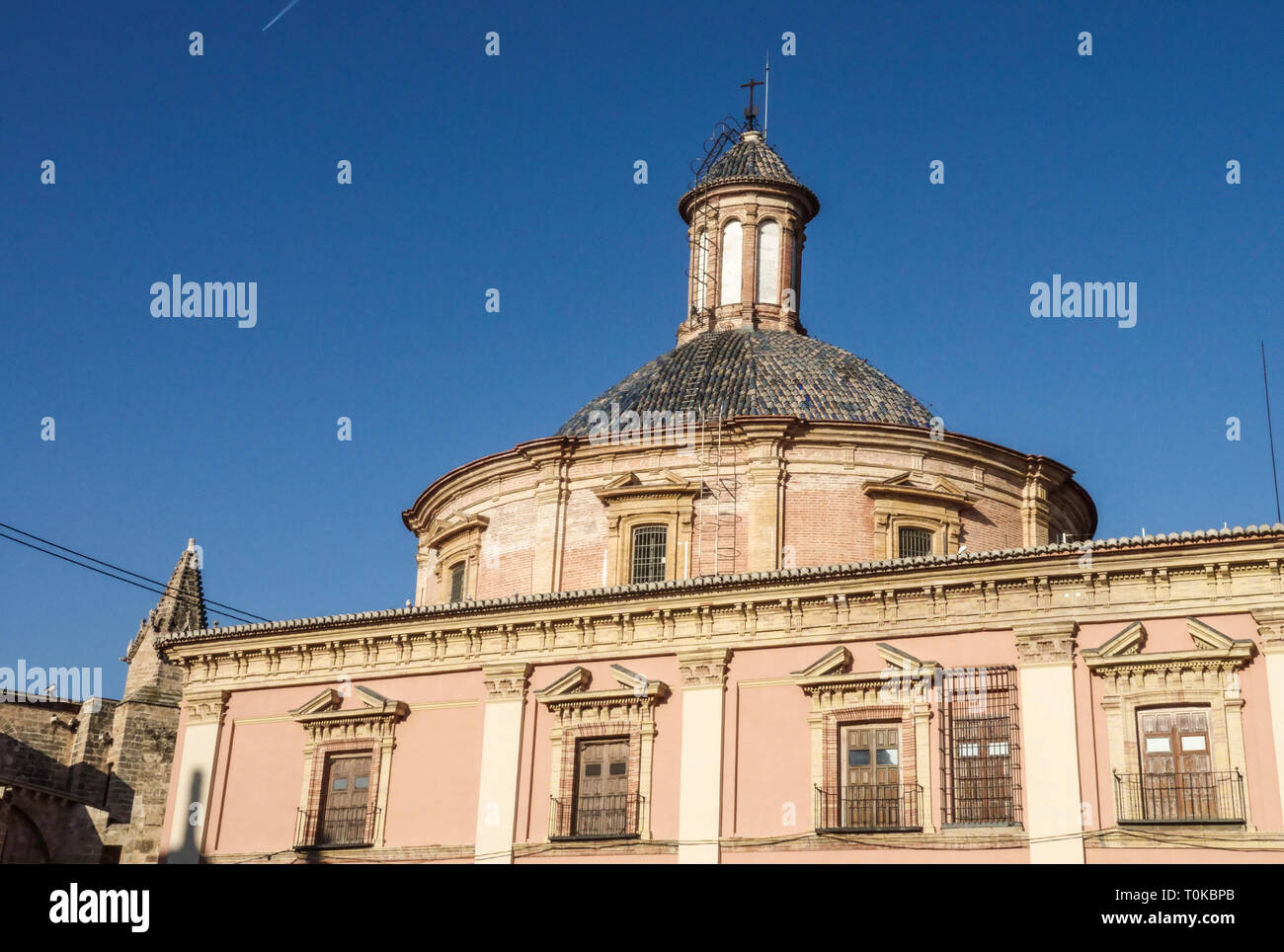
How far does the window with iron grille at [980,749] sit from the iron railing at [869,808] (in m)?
0.48

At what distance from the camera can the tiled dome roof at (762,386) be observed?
30.4m

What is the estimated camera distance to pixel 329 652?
27.1 meters

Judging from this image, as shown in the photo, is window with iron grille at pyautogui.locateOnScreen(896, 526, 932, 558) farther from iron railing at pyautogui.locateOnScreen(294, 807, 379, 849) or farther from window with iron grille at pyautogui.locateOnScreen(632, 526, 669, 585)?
iron railing at pyautogui.locateOnScreen(294, 807, 379, 849)

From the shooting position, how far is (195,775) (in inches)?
1078

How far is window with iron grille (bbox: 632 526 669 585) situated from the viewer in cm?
2853

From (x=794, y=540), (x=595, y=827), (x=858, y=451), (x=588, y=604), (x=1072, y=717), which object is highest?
(x=858, y=451)

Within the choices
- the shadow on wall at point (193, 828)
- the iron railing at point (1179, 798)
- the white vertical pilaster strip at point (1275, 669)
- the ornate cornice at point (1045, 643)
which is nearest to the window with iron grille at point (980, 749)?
the ornate cornice at point (1045, 643)

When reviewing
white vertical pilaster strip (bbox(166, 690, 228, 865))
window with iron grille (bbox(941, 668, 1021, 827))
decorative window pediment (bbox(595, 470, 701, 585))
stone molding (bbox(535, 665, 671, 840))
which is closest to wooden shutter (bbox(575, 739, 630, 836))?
stone molding (bbox(535, 665, 671, 840))

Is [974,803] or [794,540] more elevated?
[794,540]

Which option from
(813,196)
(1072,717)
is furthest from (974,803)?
(813,196)

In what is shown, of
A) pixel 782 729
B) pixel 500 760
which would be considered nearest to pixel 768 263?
pixel 500 760

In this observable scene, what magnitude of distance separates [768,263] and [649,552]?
10.9 meters
